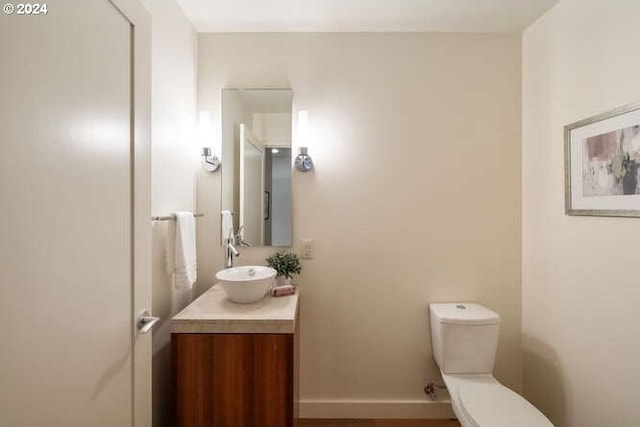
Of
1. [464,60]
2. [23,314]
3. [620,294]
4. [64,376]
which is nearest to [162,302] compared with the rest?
[64,376]

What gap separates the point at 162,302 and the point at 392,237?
1343 millimetres

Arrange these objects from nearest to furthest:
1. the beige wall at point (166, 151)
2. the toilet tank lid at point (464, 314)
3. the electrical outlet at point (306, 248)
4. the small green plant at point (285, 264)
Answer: the beige wall at point (166, 151)
the toilet tank lid at point (464, 314)
the small green plant at point (285, 264)
the electrical outlet at point (306, 248)

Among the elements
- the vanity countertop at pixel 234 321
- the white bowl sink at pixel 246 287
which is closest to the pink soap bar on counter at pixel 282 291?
the white bowl sink at pixel 246 287

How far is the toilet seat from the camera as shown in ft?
4.22

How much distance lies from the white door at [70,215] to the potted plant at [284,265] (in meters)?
0.89

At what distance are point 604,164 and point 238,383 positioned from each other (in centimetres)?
193

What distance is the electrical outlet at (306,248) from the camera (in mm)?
1909

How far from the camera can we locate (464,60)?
189 cm

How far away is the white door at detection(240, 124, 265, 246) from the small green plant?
0.16 metres

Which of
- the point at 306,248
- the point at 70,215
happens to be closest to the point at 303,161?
the point at 306,248

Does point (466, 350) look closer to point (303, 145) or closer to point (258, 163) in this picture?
point (303, 145)

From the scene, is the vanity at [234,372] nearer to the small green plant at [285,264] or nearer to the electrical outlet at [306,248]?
the small green plant at [285,264]

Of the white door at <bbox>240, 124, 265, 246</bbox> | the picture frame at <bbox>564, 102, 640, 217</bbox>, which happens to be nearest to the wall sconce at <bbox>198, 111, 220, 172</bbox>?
the white door at <bbox>240, 124, 265, 246</bbox>

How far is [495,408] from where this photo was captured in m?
1.37
